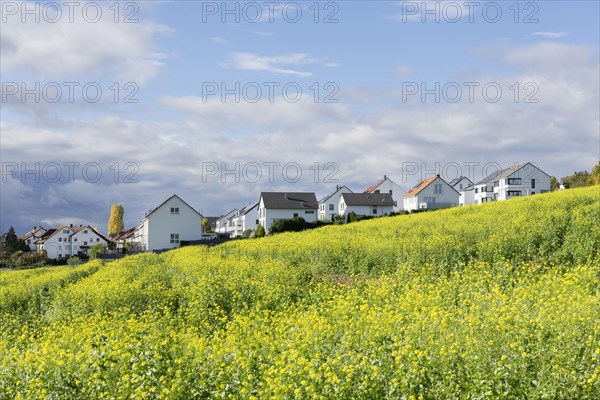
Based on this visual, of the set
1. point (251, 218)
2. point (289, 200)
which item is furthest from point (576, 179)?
point (251, 218)

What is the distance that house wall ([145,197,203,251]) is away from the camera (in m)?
68.1

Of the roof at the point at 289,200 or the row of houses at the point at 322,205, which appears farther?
the roof at the point at 289,200

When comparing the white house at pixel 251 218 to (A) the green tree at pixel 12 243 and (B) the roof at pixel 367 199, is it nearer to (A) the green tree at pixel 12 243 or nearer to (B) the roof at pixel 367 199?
(B) the roof at pixel 367 199

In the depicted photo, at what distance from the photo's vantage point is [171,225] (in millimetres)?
69062

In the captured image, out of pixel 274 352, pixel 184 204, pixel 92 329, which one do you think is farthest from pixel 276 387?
pixel 184 204

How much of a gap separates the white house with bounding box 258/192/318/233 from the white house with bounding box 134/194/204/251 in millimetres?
15006

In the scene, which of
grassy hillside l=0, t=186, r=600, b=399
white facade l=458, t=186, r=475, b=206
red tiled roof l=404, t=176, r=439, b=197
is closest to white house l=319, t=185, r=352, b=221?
red tiled roof l=404, t=176, r=439, b=197

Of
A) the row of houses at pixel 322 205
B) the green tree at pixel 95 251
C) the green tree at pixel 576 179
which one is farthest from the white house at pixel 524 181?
the green tree at pixel 95 251

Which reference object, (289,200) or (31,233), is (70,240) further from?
(289,200)

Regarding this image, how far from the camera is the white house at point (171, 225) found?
68.2 m

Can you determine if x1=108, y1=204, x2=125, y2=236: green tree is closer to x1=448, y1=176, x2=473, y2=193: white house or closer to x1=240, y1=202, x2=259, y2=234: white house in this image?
x1=240, y1=202, x2=259, y2=234: white house

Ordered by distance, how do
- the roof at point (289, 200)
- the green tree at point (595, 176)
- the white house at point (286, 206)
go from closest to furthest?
the green tree at point (595, 176)
the white house at point (286, 206)
the roof at point (289, 200)

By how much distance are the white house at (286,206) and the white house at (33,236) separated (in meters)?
55.0

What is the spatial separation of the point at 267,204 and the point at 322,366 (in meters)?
76.9
